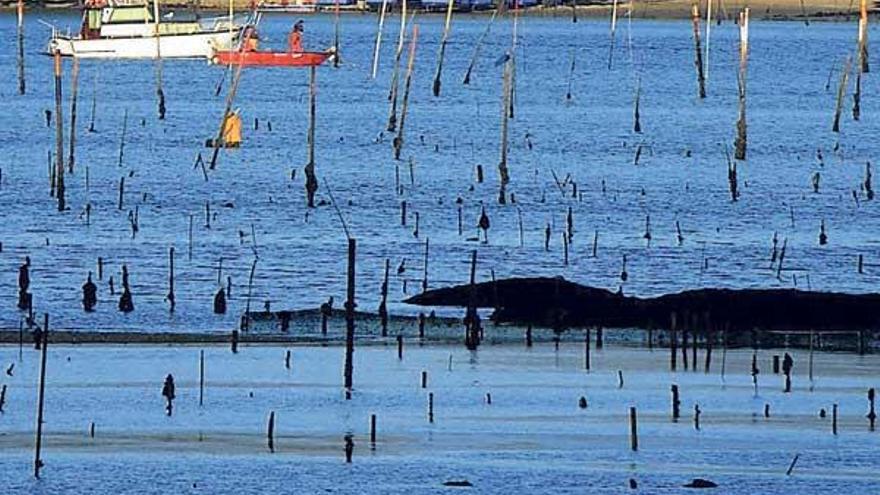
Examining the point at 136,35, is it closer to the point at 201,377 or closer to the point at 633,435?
the point at 201,377

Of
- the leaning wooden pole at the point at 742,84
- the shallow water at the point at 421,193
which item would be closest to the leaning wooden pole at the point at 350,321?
the shallow water at the point at 421,193

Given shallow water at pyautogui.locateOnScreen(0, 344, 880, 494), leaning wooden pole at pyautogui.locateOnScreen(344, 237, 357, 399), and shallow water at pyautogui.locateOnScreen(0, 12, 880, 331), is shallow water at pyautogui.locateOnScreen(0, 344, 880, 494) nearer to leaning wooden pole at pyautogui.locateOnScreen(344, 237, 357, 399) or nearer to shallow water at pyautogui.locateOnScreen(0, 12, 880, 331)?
leaning wooden pole at pyautogui.locateOnScreen(344, 237, 357, 399)

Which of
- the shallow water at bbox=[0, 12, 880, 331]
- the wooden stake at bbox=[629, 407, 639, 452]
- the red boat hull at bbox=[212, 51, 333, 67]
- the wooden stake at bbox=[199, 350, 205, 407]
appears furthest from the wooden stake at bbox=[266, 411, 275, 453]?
the red boat hull at bbox=[212, 51, 333, 67]

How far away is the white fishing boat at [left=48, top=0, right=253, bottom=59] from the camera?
122438 mm

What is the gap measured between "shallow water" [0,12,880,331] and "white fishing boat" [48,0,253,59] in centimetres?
239

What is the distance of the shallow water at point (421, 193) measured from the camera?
Answer: 43.8 metres

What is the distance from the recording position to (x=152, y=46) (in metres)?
124

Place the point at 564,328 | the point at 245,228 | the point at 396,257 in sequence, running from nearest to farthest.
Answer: the point at 564,328 < the point at 396,257 < the point at 245,228

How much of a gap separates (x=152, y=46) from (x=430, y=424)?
97.4m

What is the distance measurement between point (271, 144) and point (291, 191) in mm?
16006

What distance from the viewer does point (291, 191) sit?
203ft

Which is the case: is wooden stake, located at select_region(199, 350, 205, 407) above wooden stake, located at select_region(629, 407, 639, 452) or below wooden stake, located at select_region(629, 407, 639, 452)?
below

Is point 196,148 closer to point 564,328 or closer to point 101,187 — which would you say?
point 101,187

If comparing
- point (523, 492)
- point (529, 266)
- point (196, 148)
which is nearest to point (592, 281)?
point (529, 266)
